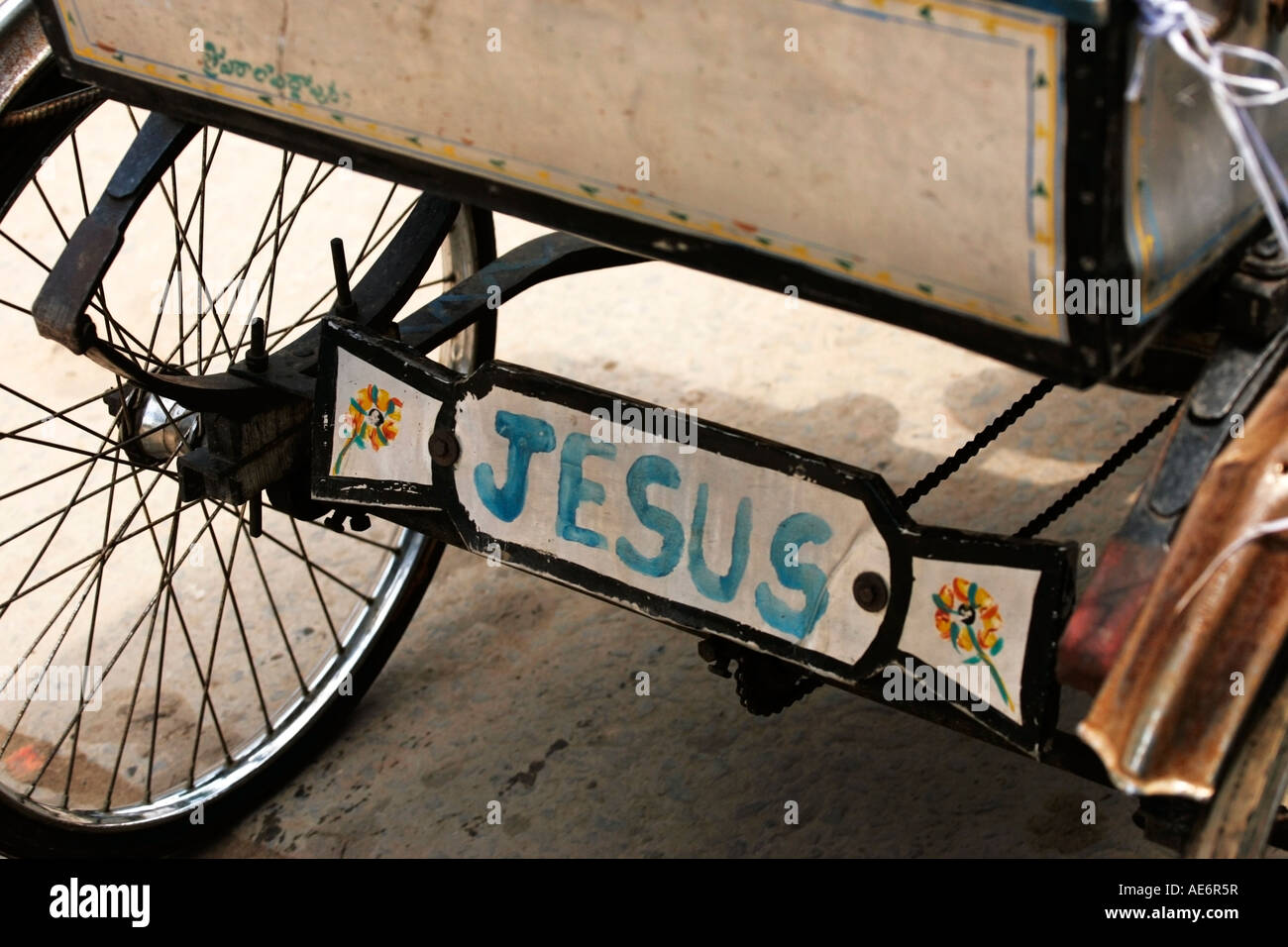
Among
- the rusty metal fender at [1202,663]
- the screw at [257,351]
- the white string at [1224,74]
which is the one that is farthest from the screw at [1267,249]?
the screw at [257,351]

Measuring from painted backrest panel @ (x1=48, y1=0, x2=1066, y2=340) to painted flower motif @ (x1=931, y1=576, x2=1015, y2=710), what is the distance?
35cm

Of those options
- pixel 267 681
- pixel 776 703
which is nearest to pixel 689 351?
pixel 267 681

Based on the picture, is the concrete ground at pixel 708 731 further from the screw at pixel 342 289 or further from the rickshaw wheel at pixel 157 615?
the screw at pixel 342 289

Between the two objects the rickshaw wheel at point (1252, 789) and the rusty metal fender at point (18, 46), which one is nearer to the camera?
the rickshaw wheel at point (1252, 789)

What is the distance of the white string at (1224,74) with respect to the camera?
4.04 ft

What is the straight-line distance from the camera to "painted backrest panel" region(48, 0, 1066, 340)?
1.32 m

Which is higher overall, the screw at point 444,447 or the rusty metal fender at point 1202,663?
the screw at point 444,447

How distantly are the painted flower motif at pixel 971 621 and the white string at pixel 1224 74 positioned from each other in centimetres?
48

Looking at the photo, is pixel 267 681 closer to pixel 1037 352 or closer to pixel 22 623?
pixel 22 623

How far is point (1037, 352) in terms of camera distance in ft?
4.66

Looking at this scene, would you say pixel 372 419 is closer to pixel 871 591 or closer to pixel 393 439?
pixel 393 439

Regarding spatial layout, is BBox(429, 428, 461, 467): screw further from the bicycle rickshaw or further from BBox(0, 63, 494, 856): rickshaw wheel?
BBox(0, 63, 494, 856): rickshaw wheel

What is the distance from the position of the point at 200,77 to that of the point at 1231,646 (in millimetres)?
1336

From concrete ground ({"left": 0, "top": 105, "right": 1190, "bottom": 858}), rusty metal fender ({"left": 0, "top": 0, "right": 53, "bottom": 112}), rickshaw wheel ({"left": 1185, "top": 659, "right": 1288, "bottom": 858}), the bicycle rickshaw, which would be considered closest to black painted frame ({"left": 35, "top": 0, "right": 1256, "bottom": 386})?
the bicycle rickshaw
